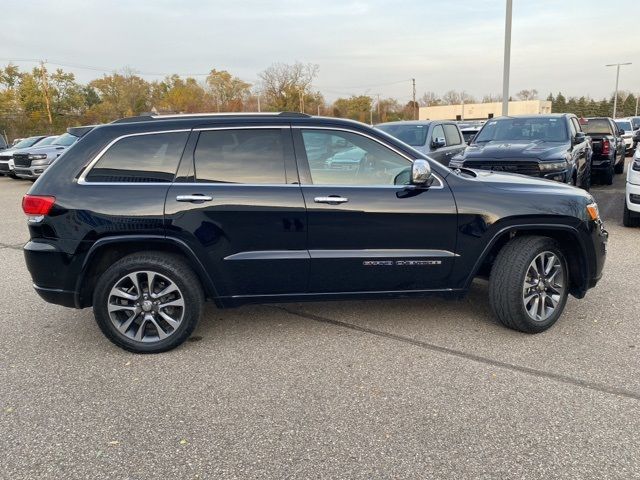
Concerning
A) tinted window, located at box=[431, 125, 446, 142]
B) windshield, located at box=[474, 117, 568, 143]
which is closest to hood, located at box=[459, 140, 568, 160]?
windshield, located at box=[474, 117, 568, 143]

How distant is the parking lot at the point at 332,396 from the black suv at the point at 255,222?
401 millimetres

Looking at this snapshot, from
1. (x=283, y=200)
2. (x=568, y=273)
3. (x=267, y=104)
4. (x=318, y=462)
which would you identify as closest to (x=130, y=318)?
(x=283, y=200)

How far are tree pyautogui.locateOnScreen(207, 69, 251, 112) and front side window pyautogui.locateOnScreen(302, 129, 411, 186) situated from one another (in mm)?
75643

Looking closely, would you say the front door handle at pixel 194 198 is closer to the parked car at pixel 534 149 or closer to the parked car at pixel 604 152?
the parked car at pixel 534 149

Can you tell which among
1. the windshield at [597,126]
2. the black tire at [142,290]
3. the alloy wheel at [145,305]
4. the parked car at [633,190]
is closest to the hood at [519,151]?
the parked car at [633,190]

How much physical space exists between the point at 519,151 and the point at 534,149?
0.31 m

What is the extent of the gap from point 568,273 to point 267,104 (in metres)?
70.2

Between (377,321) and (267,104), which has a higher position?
(267,104)

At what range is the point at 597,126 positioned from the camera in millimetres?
14672

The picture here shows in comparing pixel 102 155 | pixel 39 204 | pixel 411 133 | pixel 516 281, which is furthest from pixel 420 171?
pixel 411 133

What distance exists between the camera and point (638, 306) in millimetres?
4633

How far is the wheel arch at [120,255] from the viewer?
3.69m

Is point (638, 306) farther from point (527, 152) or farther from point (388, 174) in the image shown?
point (527, 152)

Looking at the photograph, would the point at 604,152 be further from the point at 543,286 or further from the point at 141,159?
the point at 141,159
